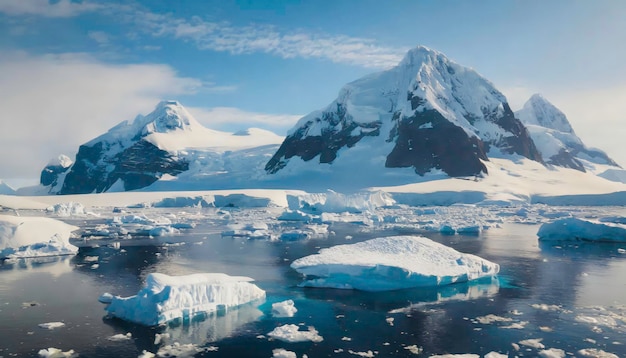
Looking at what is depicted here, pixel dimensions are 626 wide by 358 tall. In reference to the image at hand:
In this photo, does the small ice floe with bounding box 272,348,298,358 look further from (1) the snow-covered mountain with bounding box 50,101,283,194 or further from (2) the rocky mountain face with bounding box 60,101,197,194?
(2) the rocky mountain face with bounding box 60,101,197,194

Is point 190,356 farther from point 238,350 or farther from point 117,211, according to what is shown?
point 117,211

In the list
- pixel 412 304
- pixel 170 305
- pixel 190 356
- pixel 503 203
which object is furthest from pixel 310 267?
pixel 503 203

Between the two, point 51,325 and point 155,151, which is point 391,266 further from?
point 155,151

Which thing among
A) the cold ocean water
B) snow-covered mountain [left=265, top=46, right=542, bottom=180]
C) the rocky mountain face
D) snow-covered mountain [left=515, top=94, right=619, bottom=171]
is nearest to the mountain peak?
snow-covered mountain [left=515, top=94, right=619, bottom=171]

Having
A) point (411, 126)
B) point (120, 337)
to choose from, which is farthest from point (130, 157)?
point (120, 337)

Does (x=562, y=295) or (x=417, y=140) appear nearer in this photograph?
(x=562, y=295)
